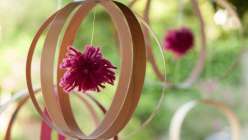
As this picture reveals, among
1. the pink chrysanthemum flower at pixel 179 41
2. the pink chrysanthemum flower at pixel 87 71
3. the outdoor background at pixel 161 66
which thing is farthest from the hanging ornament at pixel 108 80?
the outdoor background at pixel 161 66

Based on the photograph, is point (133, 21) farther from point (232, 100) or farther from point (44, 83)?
point (232, 100)

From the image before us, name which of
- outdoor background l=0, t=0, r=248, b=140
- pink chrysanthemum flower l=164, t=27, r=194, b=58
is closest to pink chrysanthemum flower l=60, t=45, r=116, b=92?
pink chrysanthemum flower l=164, t=27, r=194, b=58

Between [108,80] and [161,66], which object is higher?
[161,66]

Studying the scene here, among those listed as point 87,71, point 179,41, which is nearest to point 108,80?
point 87,71

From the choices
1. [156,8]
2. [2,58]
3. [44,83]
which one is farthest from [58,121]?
[156,8]

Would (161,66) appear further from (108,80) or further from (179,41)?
(108,80)

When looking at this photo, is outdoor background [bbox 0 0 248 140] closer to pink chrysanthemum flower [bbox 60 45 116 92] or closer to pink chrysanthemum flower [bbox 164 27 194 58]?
pink chrysanthemum flower [bbox 164 27 194 58]
